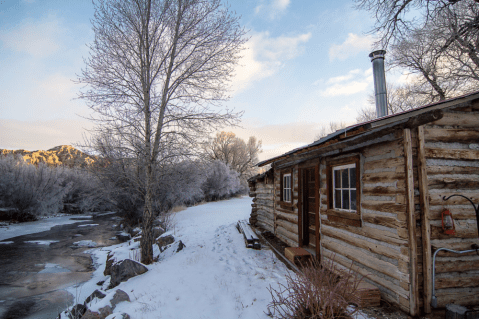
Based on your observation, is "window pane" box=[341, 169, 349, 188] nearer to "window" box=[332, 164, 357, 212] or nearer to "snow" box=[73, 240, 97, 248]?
"window" box=[332, 164, 357, 212]

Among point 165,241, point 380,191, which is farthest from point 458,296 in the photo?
point 165,241

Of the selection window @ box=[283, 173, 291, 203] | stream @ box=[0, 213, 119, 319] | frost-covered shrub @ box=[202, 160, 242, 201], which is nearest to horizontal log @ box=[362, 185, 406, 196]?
window @ box=[283, 173, 291, 203]

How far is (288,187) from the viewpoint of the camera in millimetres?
8703

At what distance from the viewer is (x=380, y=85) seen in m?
7.39

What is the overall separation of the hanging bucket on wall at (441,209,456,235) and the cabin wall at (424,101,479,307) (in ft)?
0.34

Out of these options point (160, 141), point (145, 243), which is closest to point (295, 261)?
point (145, 243)

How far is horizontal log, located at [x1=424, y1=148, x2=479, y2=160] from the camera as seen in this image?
3.75m

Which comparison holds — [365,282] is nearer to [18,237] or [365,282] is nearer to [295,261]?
[295,261]

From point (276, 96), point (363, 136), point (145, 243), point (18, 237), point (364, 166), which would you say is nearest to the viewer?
point (363, 136)

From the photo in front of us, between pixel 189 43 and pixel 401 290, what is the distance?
8950 mm

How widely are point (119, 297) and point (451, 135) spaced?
684 centimetres

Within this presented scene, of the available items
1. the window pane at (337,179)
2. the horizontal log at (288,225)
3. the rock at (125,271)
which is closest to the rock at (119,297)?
the rock at (125,271)

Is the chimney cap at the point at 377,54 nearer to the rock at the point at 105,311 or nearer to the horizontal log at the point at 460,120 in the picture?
the horizontal log at the point at 460,120

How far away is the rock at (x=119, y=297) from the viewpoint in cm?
502
